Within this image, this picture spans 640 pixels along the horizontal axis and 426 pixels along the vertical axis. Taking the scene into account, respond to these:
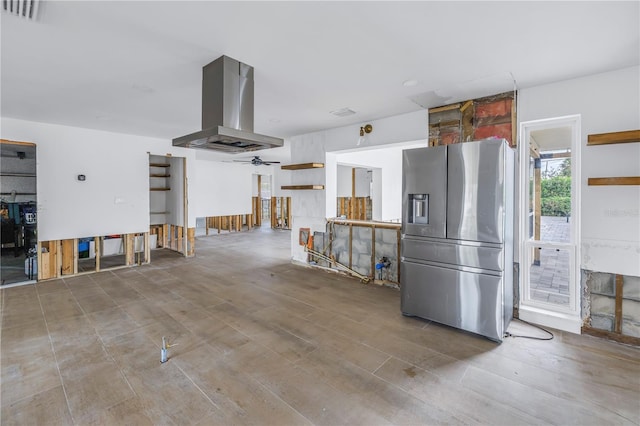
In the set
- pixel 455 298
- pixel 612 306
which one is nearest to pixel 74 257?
pixel 455 298

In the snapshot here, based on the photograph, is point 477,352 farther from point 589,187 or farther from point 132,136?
point 132,136

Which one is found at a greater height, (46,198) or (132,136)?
(132,136)

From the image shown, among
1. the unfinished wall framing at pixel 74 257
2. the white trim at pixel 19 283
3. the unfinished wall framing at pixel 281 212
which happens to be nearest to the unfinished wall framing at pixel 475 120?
the unfinished wall framing at pixel 74 257

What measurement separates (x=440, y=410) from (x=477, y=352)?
3.29ft

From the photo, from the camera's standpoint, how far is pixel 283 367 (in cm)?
250

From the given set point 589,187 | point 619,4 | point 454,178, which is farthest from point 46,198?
point 589,187

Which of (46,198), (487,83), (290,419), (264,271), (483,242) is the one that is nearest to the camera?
(290,419)

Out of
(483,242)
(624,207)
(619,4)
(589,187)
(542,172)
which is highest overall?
(619,4)

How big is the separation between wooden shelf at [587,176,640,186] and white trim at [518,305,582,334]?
1.44 m

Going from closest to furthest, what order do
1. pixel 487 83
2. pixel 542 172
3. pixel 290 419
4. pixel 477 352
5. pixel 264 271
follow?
pixel 290 419
pixel 477 352
pixel 487 83
pixel 542 172
pixel 264 271

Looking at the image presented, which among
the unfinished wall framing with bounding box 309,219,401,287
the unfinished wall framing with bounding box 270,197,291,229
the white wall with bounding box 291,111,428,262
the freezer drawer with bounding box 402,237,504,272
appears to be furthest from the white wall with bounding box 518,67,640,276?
the unfinished wall framing with bounding box 270,197,291,229

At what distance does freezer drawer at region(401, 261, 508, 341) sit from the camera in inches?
117

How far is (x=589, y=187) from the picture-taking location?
121 inches

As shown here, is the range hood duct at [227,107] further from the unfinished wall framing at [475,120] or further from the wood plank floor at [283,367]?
the unfinished wall framing at [475,120]
